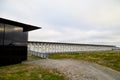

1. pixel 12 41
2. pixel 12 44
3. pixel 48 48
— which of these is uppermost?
pixel 12 41

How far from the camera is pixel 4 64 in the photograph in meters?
21.1

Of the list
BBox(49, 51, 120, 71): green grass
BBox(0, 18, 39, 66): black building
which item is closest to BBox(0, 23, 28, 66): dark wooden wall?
BBox(0, 18, 39, 66): black building

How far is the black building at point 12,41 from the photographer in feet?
69.2

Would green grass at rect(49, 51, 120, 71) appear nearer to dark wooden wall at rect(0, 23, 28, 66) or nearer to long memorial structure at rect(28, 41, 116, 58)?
long memorial structure at rect(28, 41, 116, 58)

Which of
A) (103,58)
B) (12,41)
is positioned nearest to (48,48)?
(103,58)

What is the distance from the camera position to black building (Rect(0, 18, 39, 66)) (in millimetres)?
21094

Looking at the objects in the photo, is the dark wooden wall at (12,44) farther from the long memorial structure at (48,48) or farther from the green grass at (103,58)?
the long memorial structure at (48,48)

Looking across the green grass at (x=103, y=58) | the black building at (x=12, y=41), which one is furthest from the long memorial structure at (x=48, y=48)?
the black building at (x=12, y=41)

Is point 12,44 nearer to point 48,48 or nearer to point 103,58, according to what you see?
point 103,58

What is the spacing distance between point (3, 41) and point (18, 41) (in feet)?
10.2

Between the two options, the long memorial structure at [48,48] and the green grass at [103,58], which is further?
the long memorial structure at [48,48]

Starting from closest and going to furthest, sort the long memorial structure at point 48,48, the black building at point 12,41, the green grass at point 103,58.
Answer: the black building at point 12,41 < the green grass at point 103,58 < the long memorial structure at point 48,48

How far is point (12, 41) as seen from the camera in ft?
74.5

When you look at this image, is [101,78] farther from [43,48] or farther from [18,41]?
[43,48]
